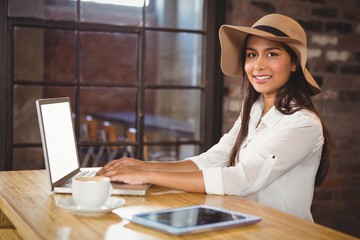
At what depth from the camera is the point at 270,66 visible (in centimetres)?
239

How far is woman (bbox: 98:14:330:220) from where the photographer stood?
204 centimetres

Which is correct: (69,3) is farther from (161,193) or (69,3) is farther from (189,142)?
(161,193)

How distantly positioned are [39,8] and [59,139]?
5.06 feet

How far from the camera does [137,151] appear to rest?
370cm

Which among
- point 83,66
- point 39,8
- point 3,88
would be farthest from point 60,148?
point 83,66

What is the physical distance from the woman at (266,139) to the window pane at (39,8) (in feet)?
4.10

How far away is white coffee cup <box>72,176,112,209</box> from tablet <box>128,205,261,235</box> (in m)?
0.13

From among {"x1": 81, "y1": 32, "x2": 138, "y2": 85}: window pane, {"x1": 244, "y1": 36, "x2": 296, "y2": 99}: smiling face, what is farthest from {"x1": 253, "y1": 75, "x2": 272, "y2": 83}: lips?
{"x1": 81, "y1": 32, "x2": 138, "y2": 85}: window pane

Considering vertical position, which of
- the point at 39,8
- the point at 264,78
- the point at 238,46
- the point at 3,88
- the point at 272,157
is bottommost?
the point at 272,157

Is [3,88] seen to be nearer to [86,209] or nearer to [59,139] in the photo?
[59,139]

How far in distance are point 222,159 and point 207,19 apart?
4.70 feet

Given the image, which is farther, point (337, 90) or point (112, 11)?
point (337, 90)

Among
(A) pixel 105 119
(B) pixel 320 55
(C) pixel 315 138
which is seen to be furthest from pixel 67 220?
(A) pixel 105 119

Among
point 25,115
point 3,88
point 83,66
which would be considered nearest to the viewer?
point 3,88
